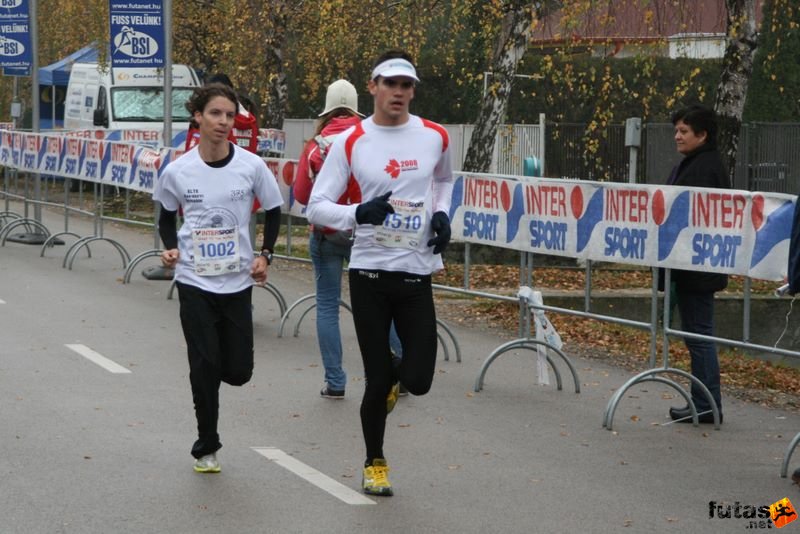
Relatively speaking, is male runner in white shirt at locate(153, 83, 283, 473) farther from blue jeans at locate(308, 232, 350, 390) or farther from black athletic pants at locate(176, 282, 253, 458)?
blue jeans at locate(308, 232, 350, 390)

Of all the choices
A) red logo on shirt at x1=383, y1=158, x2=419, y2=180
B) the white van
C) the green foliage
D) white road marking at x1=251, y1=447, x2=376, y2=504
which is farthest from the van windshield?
red logo on shirt at x1=383, y1=158, x2=419, y2=180

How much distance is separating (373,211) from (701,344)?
137 inches

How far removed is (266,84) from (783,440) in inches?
800

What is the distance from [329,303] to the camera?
33.4 ft

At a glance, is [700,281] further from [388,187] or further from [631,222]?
[388,187]

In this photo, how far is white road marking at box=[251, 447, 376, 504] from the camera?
7.35 metres

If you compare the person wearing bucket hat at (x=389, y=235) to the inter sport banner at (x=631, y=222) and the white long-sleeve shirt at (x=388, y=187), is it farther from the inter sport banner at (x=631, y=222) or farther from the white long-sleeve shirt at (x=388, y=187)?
the inter sport banner at (x=631, y=222)

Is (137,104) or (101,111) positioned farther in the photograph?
(137,104)

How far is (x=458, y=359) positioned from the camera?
39.6ft

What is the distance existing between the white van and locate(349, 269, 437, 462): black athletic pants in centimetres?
2437

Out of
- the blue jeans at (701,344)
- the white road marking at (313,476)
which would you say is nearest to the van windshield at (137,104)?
the blue jeans at (701,344)

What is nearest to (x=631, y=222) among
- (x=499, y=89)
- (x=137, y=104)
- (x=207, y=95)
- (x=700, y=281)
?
(x=700, y=281)

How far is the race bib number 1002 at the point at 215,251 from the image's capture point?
25.7 ft

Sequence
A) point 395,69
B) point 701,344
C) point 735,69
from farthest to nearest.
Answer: point 735,69 → point 701,344 → point 395,69
